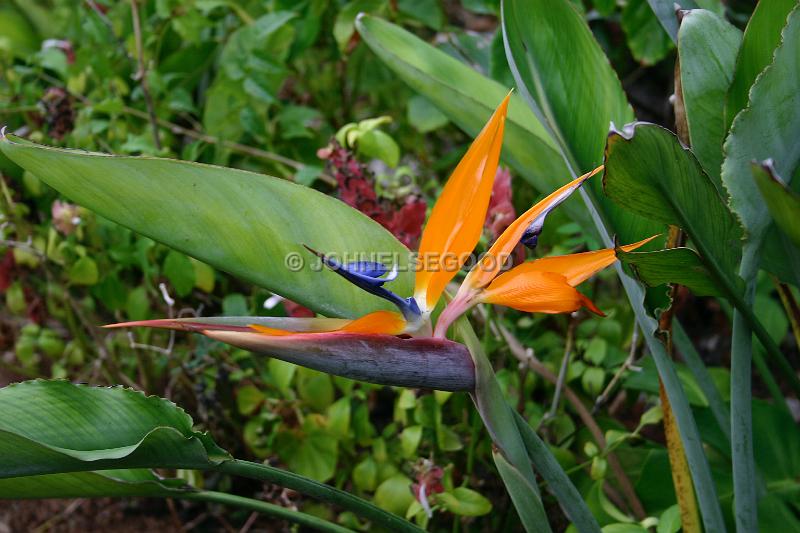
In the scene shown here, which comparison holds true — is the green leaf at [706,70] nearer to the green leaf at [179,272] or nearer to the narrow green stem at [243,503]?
the narrow green stem at [243,503]

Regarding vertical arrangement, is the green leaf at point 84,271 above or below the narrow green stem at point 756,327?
below

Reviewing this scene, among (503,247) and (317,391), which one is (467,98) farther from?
(317,391)

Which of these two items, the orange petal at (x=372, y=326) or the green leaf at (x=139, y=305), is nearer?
the orange petal at (x=372, y=326)

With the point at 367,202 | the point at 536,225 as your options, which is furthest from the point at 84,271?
the point at 536,225

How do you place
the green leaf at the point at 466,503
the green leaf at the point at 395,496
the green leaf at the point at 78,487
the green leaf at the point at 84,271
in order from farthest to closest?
the green leaf at the point at 84,271 → the green leaf at the point at 395,496 → the green leaf at the point at 466,503 → the green leaf at the point at 78,487

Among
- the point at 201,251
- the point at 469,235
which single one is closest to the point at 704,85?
the point at 469,235

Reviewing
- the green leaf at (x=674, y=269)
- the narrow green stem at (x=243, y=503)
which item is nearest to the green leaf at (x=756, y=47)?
the green leaf at (x=674, y=269)

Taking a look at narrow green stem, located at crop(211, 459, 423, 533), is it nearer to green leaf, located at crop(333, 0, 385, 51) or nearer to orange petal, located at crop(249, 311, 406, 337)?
orange petal, located at crop(249, 311, 406, 337)

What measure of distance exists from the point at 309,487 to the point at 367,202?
362 mm

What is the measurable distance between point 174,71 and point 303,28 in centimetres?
26

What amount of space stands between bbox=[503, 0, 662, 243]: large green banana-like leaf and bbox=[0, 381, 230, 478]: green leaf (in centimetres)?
39

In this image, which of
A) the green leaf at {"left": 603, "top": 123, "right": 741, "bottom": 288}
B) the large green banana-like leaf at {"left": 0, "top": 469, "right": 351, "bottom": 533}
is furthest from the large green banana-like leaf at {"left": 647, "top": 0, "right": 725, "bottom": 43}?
the large green banana-like leaf at {"left": 0, "top": 469, "right": 351, "bottom": 533}

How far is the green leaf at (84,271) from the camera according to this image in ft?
3.55

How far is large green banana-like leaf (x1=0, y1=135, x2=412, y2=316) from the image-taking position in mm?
504
